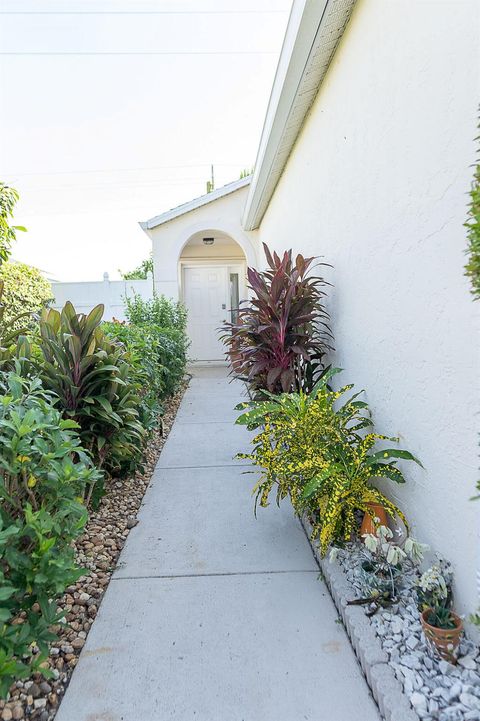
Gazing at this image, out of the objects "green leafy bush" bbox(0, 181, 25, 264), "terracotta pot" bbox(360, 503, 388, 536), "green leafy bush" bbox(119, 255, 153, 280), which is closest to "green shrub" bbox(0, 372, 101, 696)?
"terracotta pot" bbox(360, 503, 388, 536)

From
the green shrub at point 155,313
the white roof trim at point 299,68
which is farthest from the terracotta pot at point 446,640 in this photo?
the green shrub at point 155,313

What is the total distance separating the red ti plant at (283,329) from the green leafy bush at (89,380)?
1.12m

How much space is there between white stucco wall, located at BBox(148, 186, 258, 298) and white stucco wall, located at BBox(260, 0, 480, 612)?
6227 millimetres

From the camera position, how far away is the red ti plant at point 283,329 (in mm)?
3631

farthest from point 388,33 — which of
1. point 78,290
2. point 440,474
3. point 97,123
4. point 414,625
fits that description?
point 78,290

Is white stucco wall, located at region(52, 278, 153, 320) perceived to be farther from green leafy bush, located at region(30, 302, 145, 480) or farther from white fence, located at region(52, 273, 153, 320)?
green leafy bush, located at region(30, 302, 145, 480)

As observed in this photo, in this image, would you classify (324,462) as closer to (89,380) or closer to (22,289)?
(89,380)

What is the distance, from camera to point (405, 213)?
219 cm

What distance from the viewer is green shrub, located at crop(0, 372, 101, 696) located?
4.71ft

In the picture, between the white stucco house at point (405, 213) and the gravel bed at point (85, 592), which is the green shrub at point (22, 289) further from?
the white stucco house at point (405, 213)

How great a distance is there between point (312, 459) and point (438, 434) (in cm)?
70

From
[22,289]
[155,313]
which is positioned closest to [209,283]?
[155,313]

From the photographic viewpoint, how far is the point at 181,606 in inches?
85.4

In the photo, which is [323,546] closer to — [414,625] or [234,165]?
[414,625]
